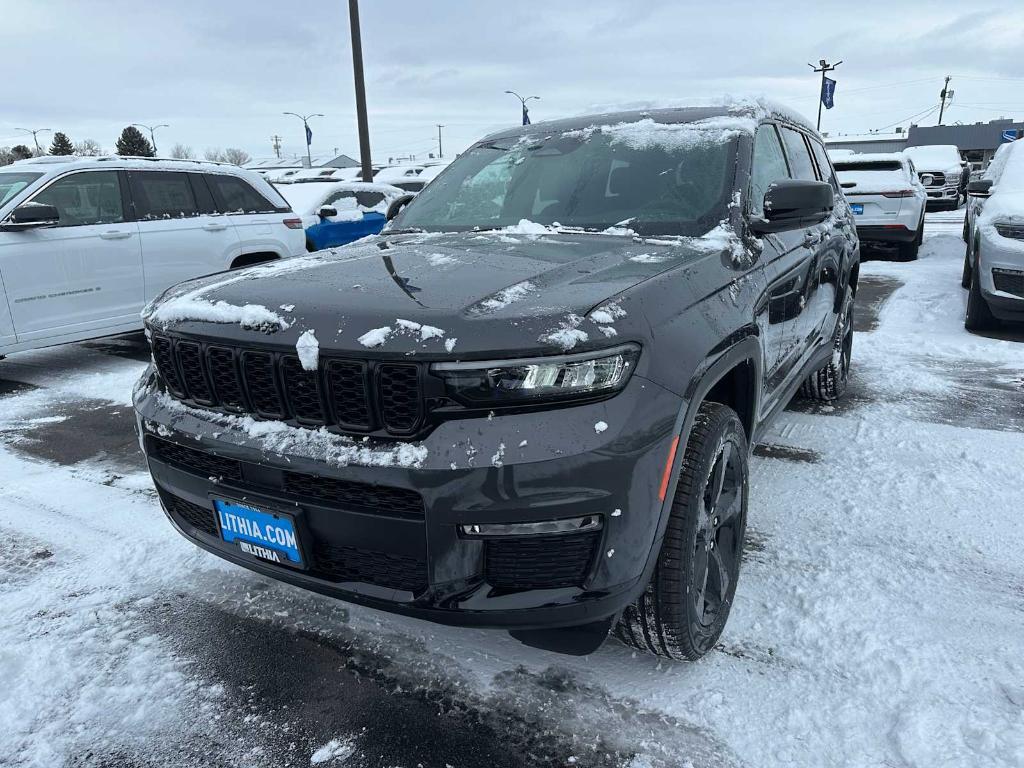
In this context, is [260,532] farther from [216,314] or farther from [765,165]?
[765,165]

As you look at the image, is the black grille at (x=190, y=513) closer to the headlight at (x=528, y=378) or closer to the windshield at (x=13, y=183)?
the headlight at (x=528, y=378)

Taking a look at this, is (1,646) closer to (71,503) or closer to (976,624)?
(71,503)

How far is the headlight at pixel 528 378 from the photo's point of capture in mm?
1722

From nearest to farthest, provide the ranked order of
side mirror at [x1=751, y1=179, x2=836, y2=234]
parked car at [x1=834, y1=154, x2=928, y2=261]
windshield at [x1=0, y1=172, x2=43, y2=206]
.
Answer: side mirror at [x1=751, y1=179, x2=836, y2=234] → windshield at [x1=0, y1=172, x2=43, y2=206] → parked car at [x1=834, y1=154, x2=928, y2=261]

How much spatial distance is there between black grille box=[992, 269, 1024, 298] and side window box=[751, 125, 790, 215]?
378 centimetres

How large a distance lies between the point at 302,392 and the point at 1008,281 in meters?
6.30

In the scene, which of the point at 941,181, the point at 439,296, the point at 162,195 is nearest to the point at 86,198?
the point at 162,195

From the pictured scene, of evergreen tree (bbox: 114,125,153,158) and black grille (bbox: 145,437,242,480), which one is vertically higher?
evergreen tree (bbox: 114,125,153,158)

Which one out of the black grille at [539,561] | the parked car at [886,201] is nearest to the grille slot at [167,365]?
the black grille at [539,561]

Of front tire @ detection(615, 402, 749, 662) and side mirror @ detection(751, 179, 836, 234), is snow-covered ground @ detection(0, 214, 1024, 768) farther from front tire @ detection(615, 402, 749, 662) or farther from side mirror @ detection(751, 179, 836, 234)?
side mirror @ detection(751, 179, 836, 234)

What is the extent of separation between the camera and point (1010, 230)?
241 inches

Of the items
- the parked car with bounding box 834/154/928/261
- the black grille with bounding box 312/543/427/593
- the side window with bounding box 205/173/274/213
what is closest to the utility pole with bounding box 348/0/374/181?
the side window with bounding box 205/173/274/213

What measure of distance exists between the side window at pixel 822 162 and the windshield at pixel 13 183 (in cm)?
578

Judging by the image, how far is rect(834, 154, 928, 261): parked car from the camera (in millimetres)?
10477
